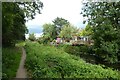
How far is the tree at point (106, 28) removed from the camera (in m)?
29.2

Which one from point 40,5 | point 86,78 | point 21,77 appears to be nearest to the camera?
point 86,78

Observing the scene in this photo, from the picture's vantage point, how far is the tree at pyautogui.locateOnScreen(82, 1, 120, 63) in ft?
95.9

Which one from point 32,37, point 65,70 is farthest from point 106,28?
point 32,37

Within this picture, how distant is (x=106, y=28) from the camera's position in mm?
29906

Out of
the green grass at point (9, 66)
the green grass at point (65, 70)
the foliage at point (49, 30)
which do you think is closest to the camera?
the green grass at point (65, 70)

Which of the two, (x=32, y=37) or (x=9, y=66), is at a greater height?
(x=32, y=37)

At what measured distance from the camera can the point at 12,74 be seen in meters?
13.9

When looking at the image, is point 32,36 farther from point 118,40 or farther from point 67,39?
point 118,40

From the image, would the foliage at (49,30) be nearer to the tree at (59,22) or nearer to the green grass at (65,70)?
the tree at (59,22)

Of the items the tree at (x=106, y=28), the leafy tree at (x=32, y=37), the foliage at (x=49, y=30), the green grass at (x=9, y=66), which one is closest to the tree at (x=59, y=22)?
the foliage at (x=49, y=30)

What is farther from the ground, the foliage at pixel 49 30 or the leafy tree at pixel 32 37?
the foliage at pixel 49 30

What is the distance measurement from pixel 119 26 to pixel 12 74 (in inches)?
776

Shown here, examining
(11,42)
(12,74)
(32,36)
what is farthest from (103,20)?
(32,36)

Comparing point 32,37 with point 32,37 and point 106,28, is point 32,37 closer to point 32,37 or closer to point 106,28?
point 32,37
